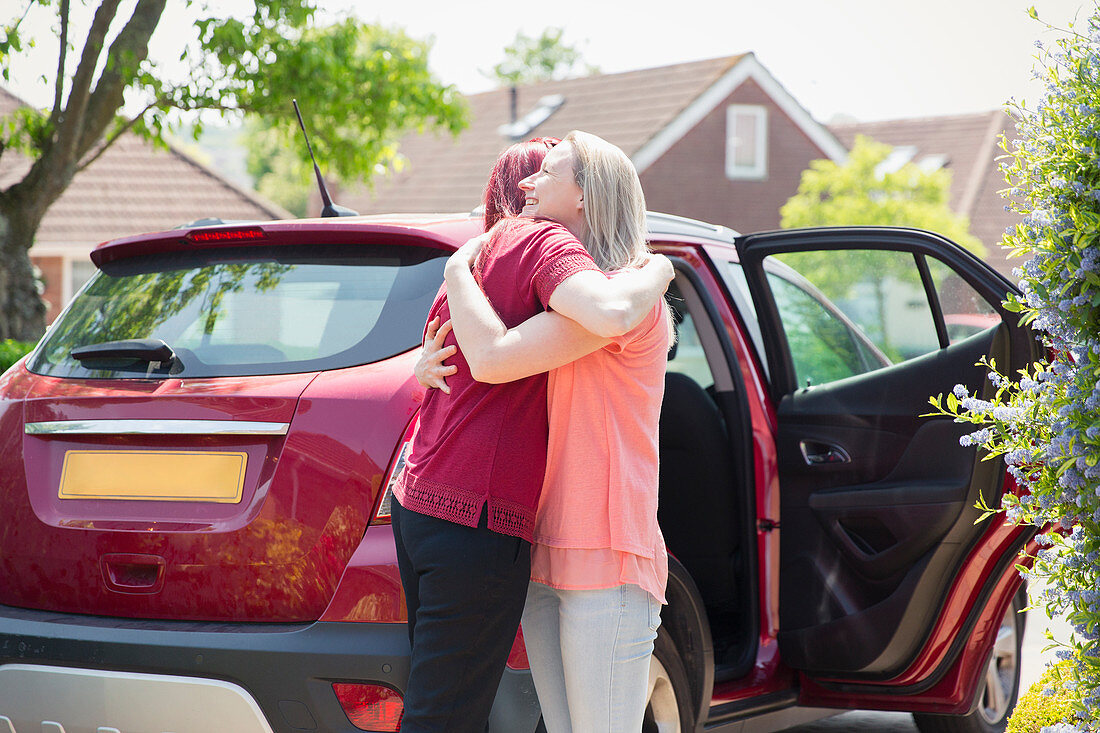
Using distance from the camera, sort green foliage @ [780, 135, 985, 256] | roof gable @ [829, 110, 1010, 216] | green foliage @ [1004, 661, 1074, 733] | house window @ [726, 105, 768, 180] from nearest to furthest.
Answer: green foliage @ [1004, 661, 1074, 733] < green foliage @ [780, 135, 985, 256] < house window @ [726, 105, 768, 180] < roof gable @ [829, 110, 1010, 216]

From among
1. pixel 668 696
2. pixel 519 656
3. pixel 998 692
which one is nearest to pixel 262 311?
pixel 519 656

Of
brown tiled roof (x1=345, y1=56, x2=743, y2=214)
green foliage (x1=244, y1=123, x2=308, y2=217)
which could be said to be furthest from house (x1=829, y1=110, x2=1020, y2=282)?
green foliage (x1=244, y1=123, x2=308, y2=217)

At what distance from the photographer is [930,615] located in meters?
3.53

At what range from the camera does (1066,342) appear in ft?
7.71

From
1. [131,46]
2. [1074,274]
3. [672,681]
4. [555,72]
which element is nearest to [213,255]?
[672,681]

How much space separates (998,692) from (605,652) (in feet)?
8.10

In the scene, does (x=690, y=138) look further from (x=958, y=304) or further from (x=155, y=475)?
(x=155, y=475)

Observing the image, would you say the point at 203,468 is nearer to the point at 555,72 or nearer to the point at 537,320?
the point at 537,320

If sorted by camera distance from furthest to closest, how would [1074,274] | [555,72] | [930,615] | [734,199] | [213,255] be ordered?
[555,72] < [734,199] < [930,615] < [213,255] < [1074,274]

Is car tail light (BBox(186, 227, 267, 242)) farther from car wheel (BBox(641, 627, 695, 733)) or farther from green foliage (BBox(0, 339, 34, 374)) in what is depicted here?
green foliage (BBox(0, 339, 34, 374))

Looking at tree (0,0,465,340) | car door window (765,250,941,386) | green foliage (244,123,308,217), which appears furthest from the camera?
green foliage (244,123,308,217)

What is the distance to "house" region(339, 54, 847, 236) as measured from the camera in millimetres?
28609

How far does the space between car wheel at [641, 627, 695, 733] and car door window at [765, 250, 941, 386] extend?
130 cm

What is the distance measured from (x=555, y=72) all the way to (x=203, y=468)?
265ft
